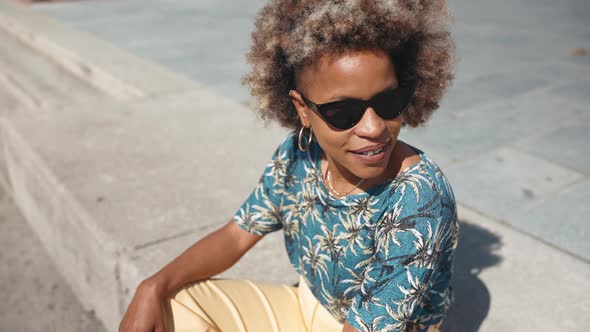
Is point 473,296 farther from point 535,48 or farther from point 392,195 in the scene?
point 535,48

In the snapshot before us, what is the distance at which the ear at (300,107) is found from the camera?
1.80 meters

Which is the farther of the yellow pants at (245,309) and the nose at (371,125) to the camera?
the yellow pants at (245,309)

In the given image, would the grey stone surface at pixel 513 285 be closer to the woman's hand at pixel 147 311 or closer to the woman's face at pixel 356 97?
the woman's face at pixel 356 97

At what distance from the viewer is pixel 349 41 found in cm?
157

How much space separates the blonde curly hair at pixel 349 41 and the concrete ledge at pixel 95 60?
12.2 feet

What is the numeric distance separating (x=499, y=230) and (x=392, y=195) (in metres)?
1.66

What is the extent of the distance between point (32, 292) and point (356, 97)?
2.85 meters

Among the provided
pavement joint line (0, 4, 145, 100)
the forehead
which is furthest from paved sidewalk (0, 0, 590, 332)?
the forehead

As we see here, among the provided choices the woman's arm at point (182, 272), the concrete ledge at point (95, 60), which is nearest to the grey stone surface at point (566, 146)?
the woman's arm at point (182, 272)

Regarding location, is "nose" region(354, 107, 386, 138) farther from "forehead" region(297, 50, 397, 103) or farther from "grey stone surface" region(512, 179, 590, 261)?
"grey stone surface" region(512, 179, 590, 261)

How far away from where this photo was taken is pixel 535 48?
22.6 ft

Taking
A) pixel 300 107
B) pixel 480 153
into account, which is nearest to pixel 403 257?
pixel 300 107

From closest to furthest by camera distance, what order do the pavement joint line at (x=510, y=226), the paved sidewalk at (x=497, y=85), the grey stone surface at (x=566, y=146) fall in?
the pavement joint line at (x=510, y=226) < the paved sidewalk at (x=497, y=85) < the grey stone surface at (x=566, y=146)

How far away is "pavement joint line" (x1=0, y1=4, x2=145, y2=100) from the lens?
233 inches
